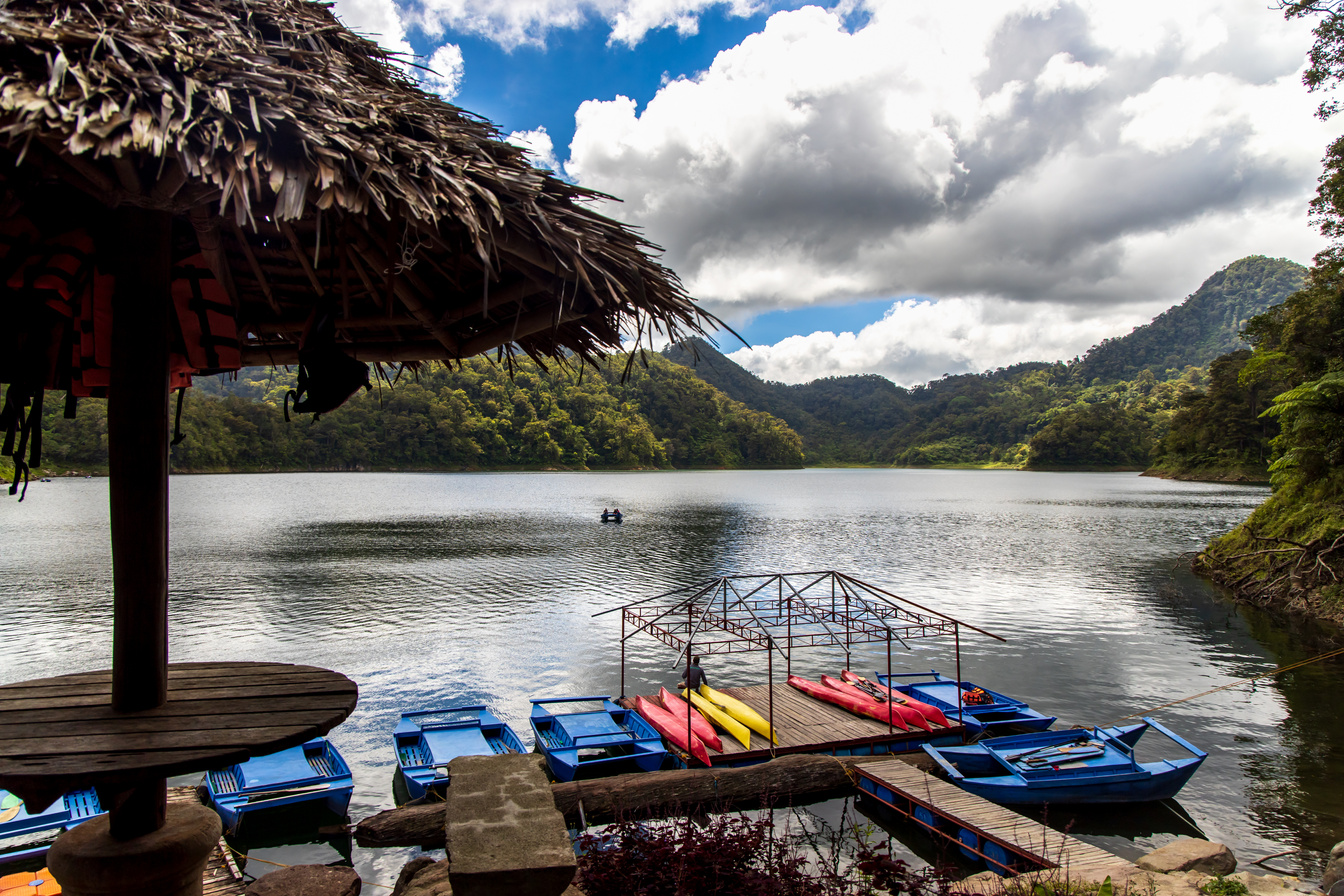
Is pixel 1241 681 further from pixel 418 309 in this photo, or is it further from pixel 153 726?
pixel 153 726

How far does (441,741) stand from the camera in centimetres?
1236

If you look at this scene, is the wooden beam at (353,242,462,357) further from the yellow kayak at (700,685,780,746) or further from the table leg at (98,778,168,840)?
the yellow kayak at (700,685,780,746)

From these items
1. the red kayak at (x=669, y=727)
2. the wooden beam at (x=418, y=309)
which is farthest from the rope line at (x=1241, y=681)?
the wooden beam at (x=418, y=309)

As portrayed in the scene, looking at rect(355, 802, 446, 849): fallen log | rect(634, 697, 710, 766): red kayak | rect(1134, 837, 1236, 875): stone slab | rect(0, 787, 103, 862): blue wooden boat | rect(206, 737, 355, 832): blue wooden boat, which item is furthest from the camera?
rect(634, 697, 710, 766): red kayak

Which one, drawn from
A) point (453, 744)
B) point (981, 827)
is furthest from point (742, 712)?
point (453, 744)

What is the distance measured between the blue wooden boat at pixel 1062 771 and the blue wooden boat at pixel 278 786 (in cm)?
930

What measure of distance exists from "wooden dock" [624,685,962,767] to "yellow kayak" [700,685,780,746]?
0.45ft

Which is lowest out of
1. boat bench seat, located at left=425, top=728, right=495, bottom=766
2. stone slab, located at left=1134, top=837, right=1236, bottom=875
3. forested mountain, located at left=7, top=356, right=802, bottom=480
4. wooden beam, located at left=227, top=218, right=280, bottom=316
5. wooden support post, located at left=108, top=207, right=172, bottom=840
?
stone slab, located at left=1134, top=837, right=1236, bottom=875

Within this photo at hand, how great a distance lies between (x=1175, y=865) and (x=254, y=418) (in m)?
122

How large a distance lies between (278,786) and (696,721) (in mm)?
6541

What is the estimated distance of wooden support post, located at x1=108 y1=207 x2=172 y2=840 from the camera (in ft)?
9.94

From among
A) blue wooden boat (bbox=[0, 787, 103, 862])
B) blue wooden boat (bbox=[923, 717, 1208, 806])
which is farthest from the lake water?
blue wooden boat (bbox=[0, 787, 103, 862])

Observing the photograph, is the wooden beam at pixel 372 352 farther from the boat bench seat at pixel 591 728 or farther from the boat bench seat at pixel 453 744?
the boat bench seat at pixel 591 728

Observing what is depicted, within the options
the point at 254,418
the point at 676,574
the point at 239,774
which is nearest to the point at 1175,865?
the point at 239,774
